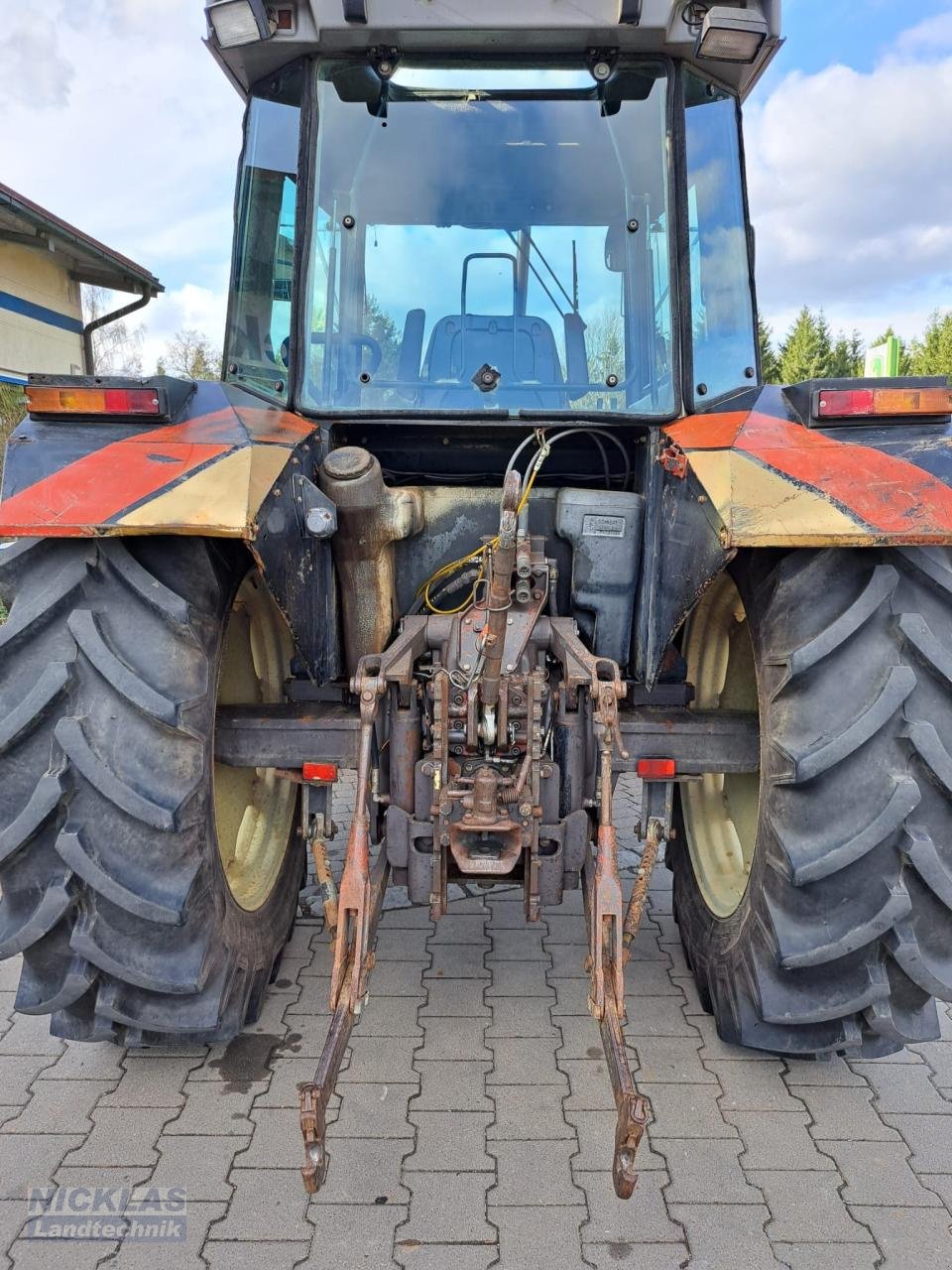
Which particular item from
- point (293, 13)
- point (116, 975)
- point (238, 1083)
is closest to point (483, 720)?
point (116, 975)

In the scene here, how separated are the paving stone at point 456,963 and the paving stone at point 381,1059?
34 centimetres

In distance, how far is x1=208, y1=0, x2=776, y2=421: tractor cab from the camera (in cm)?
255

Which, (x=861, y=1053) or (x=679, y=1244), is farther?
(x=861, y=1053)

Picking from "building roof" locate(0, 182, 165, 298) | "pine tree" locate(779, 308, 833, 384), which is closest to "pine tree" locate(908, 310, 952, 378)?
"pine tree" locate(779, 308, 833, 384)

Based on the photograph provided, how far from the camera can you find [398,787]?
2.26 meters

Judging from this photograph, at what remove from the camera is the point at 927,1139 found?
220 centimetres

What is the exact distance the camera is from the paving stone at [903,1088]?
2.32 metres

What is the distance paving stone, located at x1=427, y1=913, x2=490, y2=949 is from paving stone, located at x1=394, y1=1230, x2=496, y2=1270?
4.19ft

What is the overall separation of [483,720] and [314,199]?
1.55 metres

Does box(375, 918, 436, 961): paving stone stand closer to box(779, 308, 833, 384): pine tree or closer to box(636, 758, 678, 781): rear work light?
box(636, 758, 678, 781): rear work light

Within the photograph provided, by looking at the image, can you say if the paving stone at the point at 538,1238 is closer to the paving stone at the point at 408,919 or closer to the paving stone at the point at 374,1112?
the paving stone at the point at 374,1112

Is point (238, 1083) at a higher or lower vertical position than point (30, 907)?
lower

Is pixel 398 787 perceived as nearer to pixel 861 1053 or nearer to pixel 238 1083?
pixel 238 1083

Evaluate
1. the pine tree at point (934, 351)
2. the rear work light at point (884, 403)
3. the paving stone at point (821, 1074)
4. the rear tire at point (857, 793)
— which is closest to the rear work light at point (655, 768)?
the rear tire at point (857, 793)
